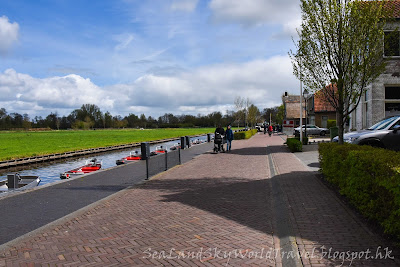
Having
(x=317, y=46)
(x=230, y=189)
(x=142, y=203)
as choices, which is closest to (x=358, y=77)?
(x=317, y=46)

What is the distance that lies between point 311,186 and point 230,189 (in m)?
2.01

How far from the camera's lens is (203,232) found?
5.14m

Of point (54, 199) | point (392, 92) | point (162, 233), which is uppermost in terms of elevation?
point (392, 92)

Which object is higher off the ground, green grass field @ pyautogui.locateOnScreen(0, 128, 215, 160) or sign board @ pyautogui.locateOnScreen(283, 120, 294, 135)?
sign board @ pyautogui.locateOnScreen(283, 120, 294, 135)

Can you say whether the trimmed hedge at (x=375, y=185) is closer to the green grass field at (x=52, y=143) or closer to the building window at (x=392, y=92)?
the building window at (x=392, y=92)

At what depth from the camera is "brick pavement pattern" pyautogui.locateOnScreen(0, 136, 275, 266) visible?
4195mm

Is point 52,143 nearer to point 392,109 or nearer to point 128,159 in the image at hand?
point 128,159

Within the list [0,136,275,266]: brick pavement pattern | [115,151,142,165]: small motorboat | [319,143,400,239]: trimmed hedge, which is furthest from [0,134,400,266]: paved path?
[115,151,142,165]: small motorboat

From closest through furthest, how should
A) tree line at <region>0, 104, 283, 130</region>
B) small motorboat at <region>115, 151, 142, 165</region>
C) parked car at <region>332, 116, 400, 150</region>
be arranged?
parked car at <region>332, 116, 400, 150</region>
small motorboat at <region>115, 151, 142, 165</region>
tree line at <region>0, 104, 283, 130</region>

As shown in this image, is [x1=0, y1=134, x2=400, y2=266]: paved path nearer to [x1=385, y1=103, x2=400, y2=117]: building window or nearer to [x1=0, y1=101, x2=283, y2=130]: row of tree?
[x1=385, y1=103, x2=400, y2=117]: building window

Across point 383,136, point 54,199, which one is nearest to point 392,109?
point 383,136

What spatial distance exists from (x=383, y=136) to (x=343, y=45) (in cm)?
390

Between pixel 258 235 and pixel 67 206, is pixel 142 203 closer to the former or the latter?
pixel 67 206

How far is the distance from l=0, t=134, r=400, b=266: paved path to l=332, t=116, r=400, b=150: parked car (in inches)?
160
